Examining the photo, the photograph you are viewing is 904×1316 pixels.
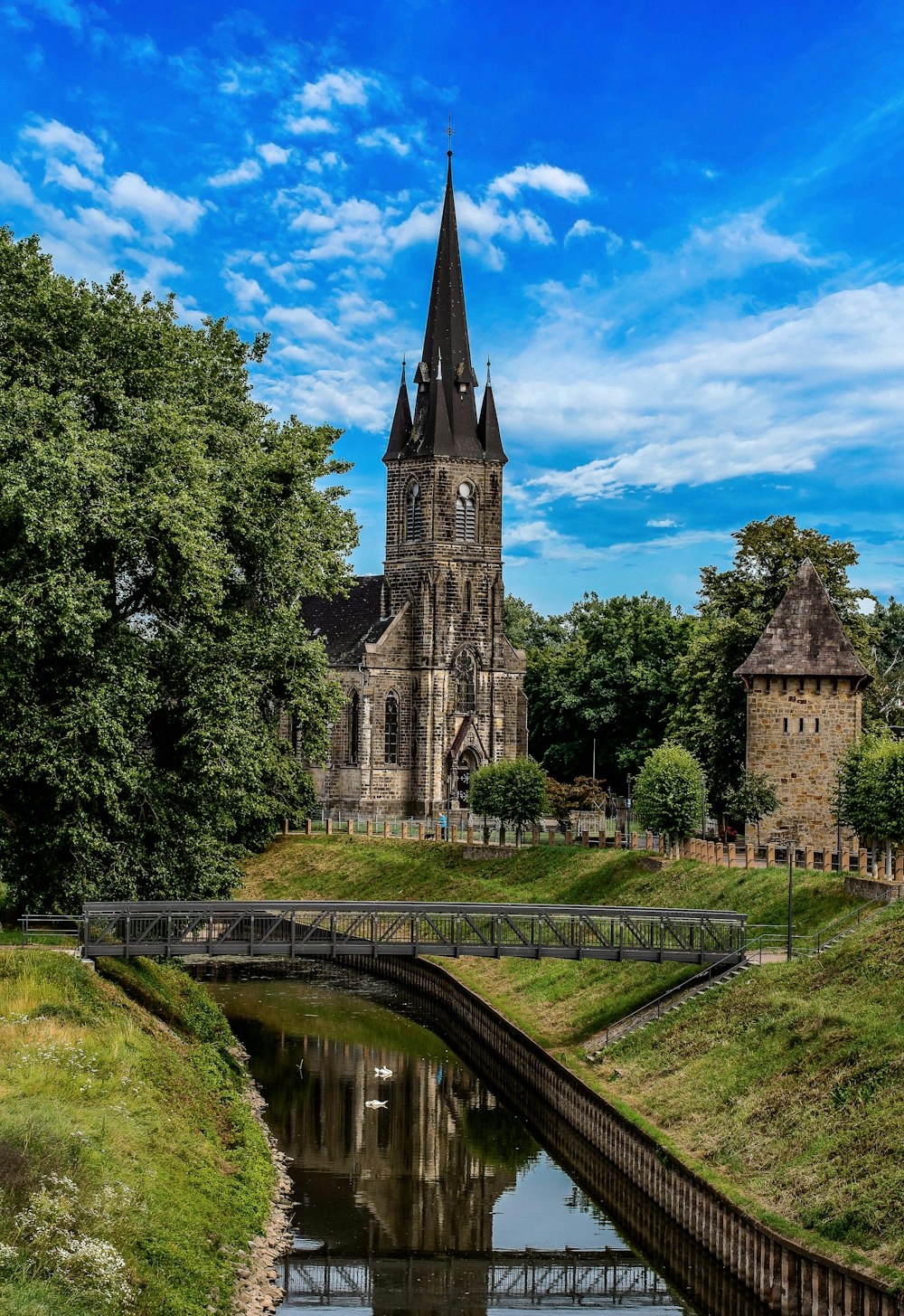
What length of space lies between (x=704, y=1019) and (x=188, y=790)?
13985 mm

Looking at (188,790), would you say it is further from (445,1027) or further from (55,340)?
(445,1027)

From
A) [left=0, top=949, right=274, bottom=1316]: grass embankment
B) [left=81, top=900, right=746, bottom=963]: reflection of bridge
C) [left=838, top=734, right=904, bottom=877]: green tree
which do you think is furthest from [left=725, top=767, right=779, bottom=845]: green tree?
[left=0, top=949, right=274, bottom=1316]: grass embankment

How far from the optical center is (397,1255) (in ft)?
90.8

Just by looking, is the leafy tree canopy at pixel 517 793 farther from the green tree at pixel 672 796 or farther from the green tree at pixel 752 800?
the green tree at pixel 752 800

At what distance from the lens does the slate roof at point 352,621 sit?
81.9 meters

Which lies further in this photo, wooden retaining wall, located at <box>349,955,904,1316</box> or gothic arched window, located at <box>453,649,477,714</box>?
gothic arched window, located at <box>453,649,477,714</box>

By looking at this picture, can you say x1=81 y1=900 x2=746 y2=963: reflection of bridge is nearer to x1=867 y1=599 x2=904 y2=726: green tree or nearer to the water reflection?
the water reflection

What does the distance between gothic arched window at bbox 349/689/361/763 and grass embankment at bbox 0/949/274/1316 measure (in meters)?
43.0

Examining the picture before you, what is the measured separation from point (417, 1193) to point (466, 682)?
167 ft

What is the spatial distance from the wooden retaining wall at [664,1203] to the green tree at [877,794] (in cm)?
1215

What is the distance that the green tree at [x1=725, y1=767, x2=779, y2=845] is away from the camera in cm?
5384

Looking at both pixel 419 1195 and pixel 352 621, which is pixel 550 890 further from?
pixel 352 621

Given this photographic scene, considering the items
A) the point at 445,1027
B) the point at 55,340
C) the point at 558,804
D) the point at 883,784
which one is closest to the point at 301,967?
the point at 445,1027

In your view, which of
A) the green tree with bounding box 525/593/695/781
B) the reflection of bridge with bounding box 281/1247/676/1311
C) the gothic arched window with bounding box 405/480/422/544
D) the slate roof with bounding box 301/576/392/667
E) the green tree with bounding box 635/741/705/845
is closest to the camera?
the reflection of bridge with bounding box 281/1247/676/1311
